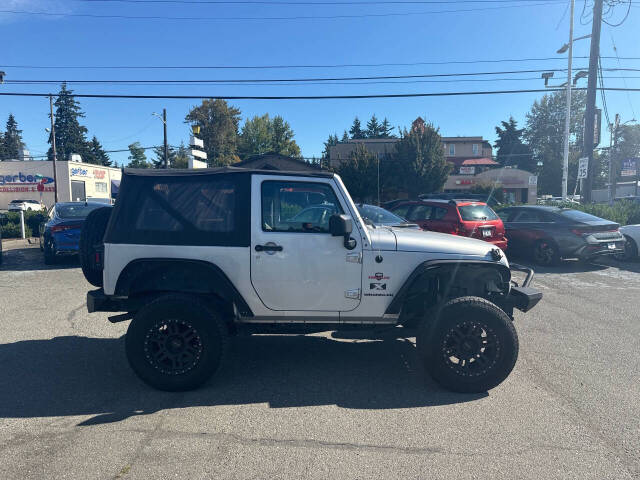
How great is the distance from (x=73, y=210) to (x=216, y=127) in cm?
5487

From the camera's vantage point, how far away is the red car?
9.90 meters

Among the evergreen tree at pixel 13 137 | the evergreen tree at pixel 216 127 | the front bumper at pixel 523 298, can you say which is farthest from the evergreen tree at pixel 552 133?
the evergreen tree at pixel 13 137

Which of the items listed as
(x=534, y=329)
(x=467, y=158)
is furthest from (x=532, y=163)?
(x=534, y=329)

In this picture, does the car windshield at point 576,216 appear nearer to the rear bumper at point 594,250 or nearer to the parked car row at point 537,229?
the parked car row at point 537,229

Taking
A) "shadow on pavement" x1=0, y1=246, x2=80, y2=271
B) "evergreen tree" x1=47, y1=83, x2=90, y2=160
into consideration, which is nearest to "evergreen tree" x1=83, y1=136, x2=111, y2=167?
"evergreen tree" x1=47, y1=83, x2=90, y2=160

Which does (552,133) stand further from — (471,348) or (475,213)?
(471,348)

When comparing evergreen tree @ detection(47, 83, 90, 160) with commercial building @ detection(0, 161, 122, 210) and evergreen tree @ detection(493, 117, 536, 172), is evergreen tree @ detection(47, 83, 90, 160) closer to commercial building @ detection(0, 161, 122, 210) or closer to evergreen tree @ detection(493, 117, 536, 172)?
commercial building @ detection(0, 161, 122, 210)

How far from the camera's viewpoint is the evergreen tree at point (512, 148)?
74.9 m

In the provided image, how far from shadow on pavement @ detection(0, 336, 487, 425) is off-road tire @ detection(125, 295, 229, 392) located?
0.56 ft

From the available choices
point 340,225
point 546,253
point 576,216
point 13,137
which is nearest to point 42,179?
point 546,253

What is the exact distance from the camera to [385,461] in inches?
115

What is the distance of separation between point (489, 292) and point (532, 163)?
3143 inches

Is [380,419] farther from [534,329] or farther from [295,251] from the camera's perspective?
[534,329]

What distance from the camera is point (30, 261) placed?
11.7 metres
